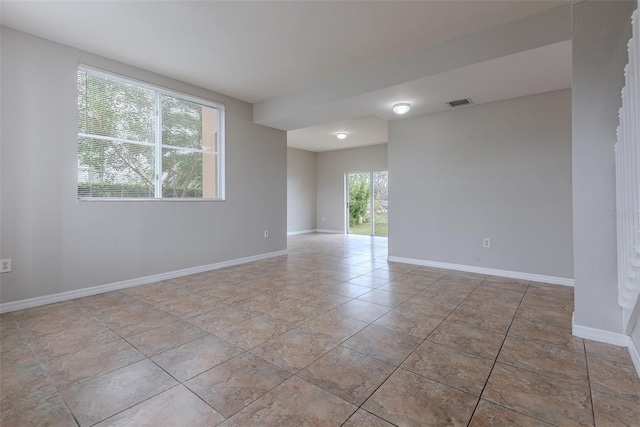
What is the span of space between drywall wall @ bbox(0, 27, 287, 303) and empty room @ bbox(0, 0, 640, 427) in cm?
2

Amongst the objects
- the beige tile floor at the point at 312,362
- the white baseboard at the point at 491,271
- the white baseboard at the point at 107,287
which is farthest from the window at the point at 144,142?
the white baseboard at the point at 491,271

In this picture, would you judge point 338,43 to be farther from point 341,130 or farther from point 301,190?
point 301,190

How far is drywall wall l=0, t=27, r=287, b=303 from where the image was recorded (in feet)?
8.73

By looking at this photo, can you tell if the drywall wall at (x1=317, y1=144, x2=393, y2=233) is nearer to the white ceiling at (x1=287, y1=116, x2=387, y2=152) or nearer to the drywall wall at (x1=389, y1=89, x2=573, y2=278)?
the white ceiling at (x1=287, y1=116, x2=387, y2=152)

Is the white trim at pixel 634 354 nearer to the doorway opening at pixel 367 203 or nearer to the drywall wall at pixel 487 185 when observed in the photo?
the drywall wall at pixel 487 185

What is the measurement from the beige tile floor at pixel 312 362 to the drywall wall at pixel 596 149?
0.35 metres

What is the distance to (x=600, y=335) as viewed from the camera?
201 centimetres

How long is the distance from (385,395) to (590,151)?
217 cm

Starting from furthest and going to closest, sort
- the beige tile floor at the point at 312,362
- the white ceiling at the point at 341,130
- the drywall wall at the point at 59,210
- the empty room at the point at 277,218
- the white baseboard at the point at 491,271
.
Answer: the white ceiling at the point at 341,130
the white baseboard at the point at 491,271
the drywall wall at the point at 59,210
the empty room at the point at 277,218
the beige tile floor at the point at 312,362

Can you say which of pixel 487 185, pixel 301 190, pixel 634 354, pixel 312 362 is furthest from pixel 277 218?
pixel 634 354

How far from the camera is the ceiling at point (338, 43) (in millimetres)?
2422

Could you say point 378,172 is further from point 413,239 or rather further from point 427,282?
point 427,282

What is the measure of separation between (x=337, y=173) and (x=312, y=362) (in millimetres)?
7914

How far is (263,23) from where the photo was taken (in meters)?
2.62
